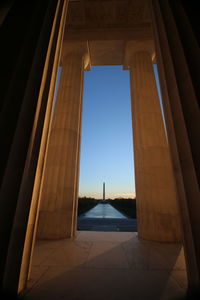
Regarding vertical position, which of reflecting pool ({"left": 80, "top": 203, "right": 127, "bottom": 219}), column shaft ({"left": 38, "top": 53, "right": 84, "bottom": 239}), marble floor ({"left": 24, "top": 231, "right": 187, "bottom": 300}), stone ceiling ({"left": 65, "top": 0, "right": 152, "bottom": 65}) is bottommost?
reflecting pool ({"left": 80, "top": 203, "right": 127, "bottom": 219})

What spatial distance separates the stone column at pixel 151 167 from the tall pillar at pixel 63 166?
515 centimetres

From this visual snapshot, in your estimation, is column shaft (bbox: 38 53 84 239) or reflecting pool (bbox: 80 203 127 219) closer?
column shaft (bbox: 38 53 84 239)

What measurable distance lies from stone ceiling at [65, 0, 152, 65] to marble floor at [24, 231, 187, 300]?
18884mm

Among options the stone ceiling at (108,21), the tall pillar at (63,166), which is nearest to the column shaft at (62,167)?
the tall pillar at (63,166)

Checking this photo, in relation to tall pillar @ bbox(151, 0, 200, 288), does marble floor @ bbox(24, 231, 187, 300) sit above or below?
below

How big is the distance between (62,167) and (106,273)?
7275 millimetres

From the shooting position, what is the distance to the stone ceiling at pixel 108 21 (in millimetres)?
13477

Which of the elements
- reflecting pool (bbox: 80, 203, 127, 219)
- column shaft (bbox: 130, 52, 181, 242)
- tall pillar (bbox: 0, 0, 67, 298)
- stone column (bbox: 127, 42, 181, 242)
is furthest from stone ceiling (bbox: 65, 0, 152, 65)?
reflecting pool (bbox: 80, 203, 127, 219)

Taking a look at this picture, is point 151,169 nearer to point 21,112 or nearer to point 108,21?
point 21,112

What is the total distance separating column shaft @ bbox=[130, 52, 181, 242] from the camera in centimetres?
917

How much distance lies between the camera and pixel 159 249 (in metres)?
7.36

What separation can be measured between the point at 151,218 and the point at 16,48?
11.8 meters

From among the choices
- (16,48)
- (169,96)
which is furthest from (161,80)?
(16,48)

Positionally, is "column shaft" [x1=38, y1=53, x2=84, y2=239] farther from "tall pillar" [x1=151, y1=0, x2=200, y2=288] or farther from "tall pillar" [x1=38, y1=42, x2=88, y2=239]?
"tall pillar" [x1=151, y1=0, x2=200, y2=288]
